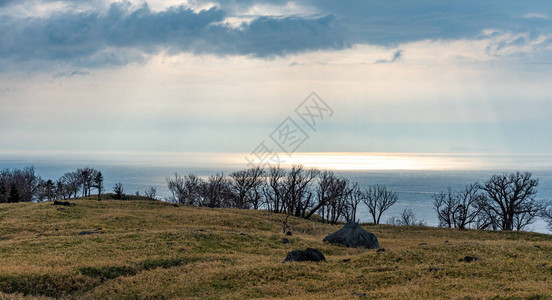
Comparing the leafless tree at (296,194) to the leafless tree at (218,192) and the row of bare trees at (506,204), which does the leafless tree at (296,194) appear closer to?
the leafless tree at (218,192)

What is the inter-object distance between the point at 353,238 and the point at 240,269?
17715mm

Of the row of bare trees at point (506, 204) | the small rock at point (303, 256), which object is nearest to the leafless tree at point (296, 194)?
the row of bare trees at point (506, 204)

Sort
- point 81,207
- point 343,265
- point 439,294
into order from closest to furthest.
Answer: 1. point 439,294
2. point 343,265
3. point 81,207

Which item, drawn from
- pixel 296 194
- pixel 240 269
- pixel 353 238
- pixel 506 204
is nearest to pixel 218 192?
pixel 296 194

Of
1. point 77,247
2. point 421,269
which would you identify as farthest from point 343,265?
point 77,247

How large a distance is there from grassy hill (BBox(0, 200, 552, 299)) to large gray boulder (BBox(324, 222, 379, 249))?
1.89 meters

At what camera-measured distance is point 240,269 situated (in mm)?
21781

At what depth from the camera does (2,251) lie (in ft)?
88.8

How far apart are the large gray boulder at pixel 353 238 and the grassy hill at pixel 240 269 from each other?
1.89 m

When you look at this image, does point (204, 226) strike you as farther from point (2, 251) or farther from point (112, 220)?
point (2, 251)

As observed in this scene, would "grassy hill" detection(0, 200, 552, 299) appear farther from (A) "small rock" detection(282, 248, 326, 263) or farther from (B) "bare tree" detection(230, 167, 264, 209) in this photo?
(B) "bare tree" detection(230, 167, 264, 209)

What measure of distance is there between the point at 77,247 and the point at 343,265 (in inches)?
765

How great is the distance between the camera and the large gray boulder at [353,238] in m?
36.4

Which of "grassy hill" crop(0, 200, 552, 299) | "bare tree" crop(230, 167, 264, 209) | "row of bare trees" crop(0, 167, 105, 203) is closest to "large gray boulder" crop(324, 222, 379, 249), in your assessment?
"grassy hill" crop(0, 200, 552, 299)
